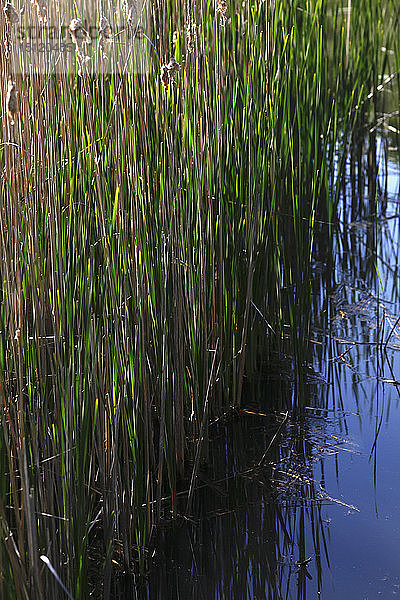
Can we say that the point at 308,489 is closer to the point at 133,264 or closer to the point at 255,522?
the point at 255,522

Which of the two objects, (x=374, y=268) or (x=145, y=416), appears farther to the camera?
(x=374, y=268)

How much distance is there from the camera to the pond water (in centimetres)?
145

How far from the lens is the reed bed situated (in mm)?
1185

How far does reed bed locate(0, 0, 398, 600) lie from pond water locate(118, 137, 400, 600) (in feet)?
0.23

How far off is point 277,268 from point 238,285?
129mm

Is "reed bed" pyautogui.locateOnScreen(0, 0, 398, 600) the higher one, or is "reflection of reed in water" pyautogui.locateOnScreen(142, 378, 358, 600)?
"reed bed" pyautogui.locateOnScreen(0, 0, 398, 600)

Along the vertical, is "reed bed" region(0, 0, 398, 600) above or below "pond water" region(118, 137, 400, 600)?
above

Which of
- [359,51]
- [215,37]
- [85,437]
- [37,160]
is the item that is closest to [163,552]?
[85,437]

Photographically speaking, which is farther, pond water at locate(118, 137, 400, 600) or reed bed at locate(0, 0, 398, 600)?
pond water at locate(118, 137, 400, 600)

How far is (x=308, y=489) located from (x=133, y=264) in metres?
0.65

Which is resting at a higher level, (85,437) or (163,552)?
(85,437)

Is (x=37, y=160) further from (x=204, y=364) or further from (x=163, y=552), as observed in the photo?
(x=163, y=552)

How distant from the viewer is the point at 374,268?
9.77 ft

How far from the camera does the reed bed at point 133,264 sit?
1185 mm
